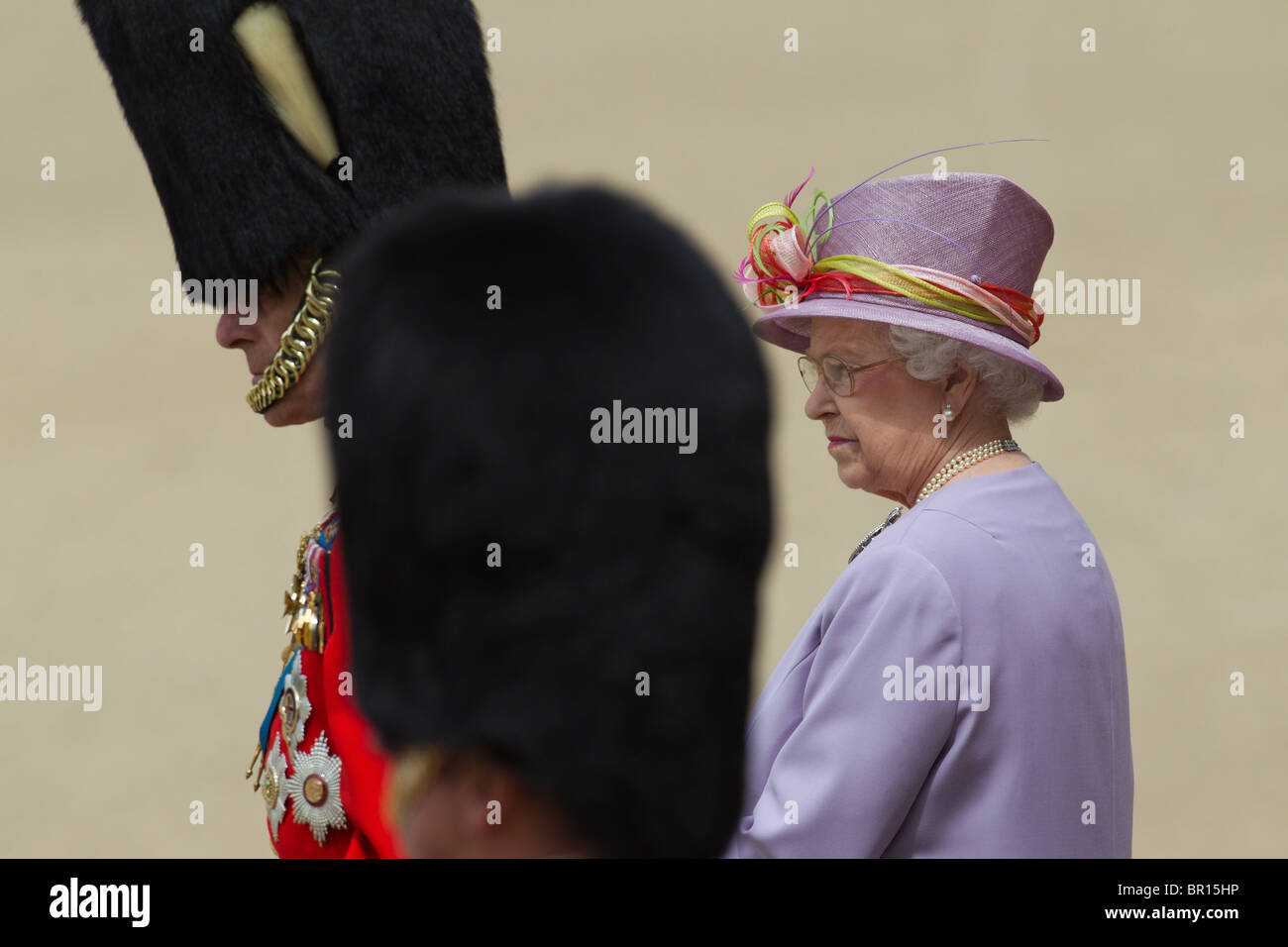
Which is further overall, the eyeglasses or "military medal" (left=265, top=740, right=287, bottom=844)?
the eyeglasses

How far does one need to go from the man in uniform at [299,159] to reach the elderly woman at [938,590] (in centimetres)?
48

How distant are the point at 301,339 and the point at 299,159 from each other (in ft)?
0.70

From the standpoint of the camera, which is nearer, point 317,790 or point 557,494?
point 557,494

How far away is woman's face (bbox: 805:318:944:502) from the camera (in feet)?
6.20

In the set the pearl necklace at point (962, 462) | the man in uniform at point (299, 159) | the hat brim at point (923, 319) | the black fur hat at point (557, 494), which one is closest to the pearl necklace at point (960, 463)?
the pearl necklace at point (962, 462)

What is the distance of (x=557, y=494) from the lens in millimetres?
916

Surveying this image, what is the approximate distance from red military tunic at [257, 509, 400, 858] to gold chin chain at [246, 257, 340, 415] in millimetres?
162

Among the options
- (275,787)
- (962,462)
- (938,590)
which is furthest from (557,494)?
(962,462)

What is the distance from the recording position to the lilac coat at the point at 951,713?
163cm

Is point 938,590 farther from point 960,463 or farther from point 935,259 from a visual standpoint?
point 935,259

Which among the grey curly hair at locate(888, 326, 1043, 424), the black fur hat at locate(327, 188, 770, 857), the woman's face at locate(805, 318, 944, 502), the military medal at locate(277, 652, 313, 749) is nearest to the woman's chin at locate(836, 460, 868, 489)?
the woman's face at locate(805, 318, 944, 502)

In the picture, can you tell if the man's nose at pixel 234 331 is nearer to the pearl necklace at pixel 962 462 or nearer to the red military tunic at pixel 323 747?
the red military tunic at pixel 323 747

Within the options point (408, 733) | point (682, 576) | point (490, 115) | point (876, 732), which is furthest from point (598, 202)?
point (490, 115)

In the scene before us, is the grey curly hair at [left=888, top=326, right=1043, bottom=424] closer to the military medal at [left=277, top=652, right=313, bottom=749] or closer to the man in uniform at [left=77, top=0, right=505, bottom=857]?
the man in uniform at [left=77, top=0, right=505, bottom=857]
